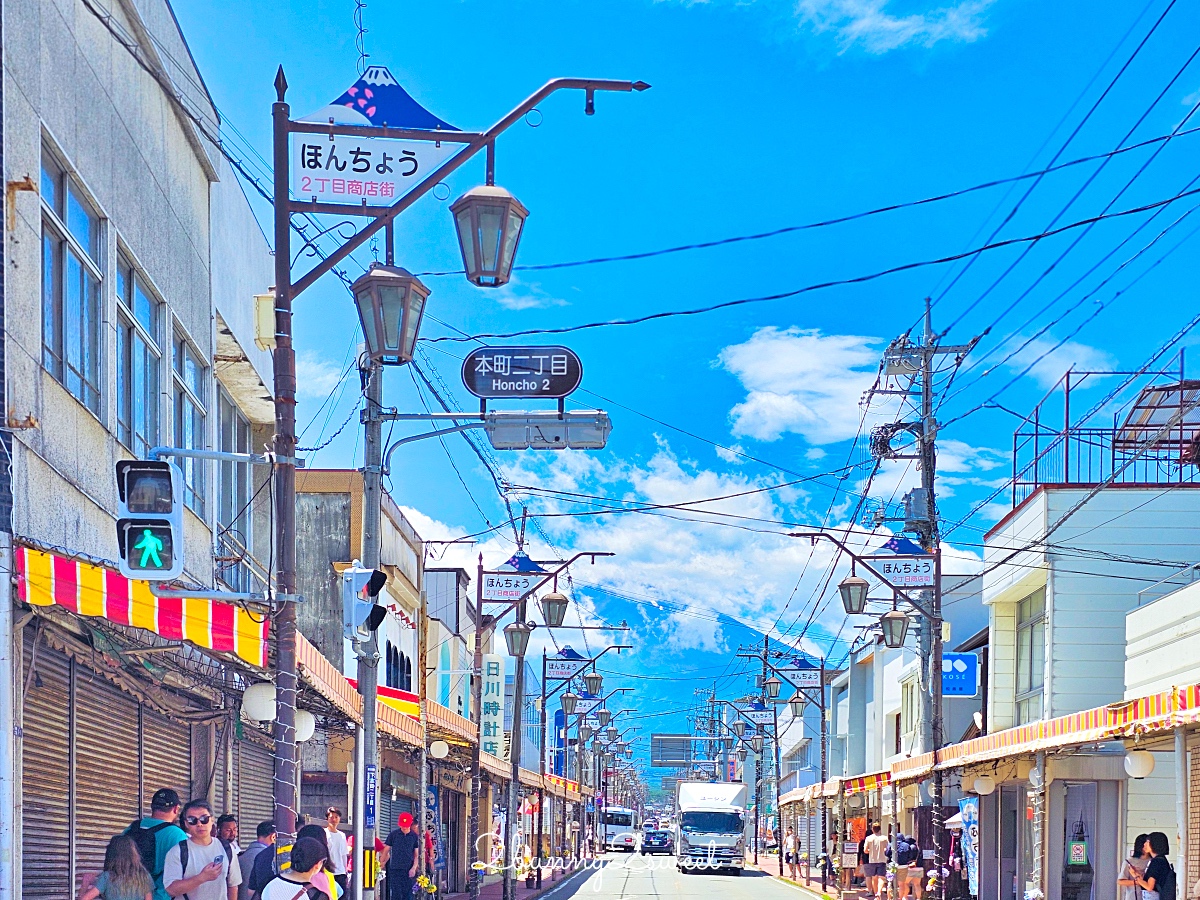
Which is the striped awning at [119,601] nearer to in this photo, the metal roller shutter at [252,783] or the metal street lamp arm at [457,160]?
the metal street lamp arm at [457,160]

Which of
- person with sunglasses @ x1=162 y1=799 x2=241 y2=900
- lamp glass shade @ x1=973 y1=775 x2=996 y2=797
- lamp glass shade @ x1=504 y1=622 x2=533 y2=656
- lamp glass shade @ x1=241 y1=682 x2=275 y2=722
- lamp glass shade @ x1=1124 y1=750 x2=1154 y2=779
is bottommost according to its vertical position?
lamp glass shade @ x1=973 y1=775 x2=996 y2=797

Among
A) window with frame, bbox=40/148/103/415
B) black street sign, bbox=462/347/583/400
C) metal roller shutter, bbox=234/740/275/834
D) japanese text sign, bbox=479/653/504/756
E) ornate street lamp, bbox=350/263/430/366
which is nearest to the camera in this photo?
ornate street lamp, bbox=350/263/430/366

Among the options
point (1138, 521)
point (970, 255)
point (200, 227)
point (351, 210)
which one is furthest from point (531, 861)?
point (351, 210)

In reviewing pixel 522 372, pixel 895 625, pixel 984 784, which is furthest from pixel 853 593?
pixel 522 372

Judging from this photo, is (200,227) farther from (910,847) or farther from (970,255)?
(910,847)

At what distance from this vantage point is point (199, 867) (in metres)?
12.0

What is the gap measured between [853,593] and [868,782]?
1346 cm

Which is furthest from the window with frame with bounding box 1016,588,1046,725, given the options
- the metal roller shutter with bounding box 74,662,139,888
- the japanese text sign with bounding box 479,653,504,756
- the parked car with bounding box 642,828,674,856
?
the parked car with bounding box 642,828,674,856

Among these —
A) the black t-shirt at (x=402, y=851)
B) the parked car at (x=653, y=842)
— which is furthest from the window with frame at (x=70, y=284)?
the parked car at (x=653, y=842)

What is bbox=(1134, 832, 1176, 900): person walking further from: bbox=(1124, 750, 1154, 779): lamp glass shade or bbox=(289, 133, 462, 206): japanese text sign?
bbox=(289, 133, 462, 206): japanese text sign

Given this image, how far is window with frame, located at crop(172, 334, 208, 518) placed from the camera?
19750 millimetres

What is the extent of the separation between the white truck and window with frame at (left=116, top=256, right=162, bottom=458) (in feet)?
145

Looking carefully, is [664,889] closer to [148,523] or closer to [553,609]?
[553,609]

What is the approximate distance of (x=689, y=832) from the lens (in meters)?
61.3
